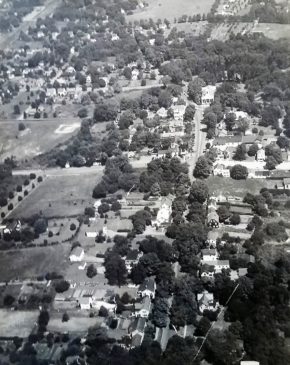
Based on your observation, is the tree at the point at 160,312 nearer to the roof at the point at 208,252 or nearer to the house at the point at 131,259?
the house at the point at 131,259

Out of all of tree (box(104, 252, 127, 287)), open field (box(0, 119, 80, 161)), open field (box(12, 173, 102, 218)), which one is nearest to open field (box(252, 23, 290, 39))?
open field (box(0, 119, 80, 161))

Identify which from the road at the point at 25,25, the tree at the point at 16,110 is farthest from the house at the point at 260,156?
the road at the point at 25,25

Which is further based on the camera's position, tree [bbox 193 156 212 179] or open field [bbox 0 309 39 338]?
tree [bbox 193 156 212 179]

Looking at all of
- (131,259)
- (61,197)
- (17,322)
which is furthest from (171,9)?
(17,322)

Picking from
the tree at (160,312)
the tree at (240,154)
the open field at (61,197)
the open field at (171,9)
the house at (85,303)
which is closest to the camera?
the tree at (160,312)

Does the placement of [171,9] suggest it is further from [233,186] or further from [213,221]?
[213,221]

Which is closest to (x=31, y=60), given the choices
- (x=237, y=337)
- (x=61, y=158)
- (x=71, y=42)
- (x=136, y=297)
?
(x=71, y=42)

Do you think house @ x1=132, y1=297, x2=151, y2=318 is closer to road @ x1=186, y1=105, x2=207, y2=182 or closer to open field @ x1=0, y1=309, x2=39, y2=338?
open field @ x1=0, y1=309, x2=39, y2=338
